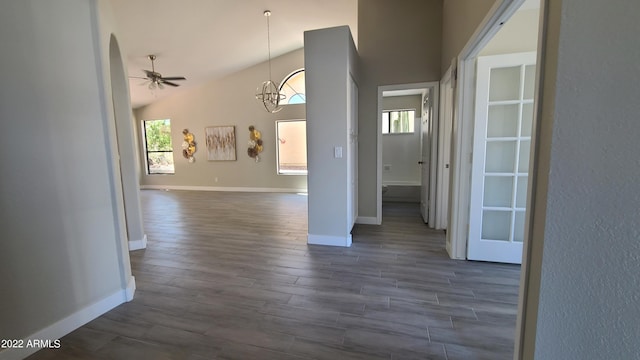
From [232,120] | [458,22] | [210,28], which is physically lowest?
[232,120]

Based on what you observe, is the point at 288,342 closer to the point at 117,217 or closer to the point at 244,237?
the point at 117,217

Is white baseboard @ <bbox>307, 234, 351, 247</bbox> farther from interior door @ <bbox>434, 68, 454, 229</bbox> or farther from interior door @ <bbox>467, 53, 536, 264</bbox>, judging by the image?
interior door @ <bbox>434, 68, 454, 229</bbox>

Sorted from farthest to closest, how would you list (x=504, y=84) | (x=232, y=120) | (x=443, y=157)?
(x=232, y=120) < (x=443, y=157) < (x=504, y=84)

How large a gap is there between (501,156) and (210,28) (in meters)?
5.15

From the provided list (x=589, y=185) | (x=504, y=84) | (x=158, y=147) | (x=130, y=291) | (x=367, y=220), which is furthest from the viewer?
(x=158, y=147)

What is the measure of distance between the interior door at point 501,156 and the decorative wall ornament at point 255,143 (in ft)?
19.9

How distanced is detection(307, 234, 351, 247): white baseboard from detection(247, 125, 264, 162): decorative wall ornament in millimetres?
4897

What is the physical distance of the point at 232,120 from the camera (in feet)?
25.9

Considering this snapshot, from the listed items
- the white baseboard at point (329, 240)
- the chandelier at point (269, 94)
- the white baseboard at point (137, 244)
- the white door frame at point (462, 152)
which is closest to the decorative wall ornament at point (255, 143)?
the chandelier at point (269, 94)

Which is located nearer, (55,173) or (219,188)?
(55,173)

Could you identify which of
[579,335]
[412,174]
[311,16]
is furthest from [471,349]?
[311,16]

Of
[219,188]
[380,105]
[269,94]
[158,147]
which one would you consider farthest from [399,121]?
[158,147]

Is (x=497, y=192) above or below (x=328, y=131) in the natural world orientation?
below

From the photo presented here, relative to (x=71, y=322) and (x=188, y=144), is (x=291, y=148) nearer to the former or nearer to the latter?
(x=188, y=144)
